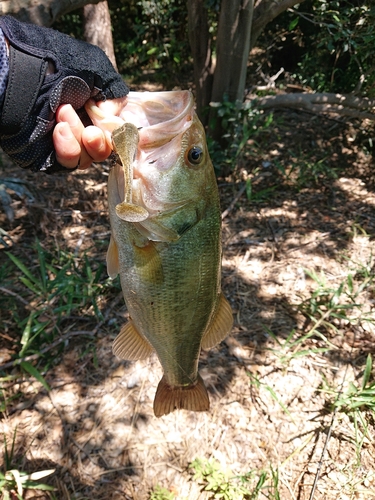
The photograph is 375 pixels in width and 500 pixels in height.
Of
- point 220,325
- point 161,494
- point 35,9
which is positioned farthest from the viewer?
point 35,9

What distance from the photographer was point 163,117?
4.99ft

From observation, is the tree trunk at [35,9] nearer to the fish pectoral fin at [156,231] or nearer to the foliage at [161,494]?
the fish pectoral fin at [156,231]

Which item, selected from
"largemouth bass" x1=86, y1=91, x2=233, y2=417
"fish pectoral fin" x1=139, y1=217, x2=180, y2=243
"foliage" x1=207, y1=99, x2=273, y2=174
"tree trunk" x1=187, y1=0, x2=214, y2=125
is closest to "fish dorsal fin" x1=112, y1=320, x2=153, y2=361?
"largemouth bass" x1=86, y1=91, x2=233, y2=417

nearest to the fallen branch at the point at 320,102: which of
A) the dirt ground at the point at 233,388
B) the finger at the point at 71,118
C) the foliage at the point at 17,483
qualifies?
the dirt ground at the point at 233,388

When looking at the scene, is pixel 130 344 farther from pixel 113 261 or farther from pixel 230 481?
pixel 230 481

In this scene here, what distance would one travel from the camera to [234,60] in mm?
4410

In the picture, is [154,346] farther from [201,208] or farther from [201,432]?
[201,432]

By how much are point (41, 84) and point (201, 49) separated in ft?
12.9

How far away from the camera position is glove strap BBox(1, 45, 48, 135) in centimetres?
145

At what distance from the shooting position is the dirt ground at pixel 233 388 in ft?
8.45

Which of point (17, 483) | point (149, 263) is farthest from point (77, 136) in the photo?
point (17, 483)

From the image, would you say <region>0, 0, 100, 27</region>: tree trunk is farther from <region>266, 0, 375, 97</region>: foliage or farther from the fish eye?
<region>266, 0, 375, 97</region>: foliage

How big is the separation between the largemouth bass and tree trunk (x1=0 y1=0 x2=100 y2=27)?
1.76 m

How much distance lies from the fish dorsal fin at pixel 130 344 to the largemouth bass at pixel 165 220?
0.06 metres
